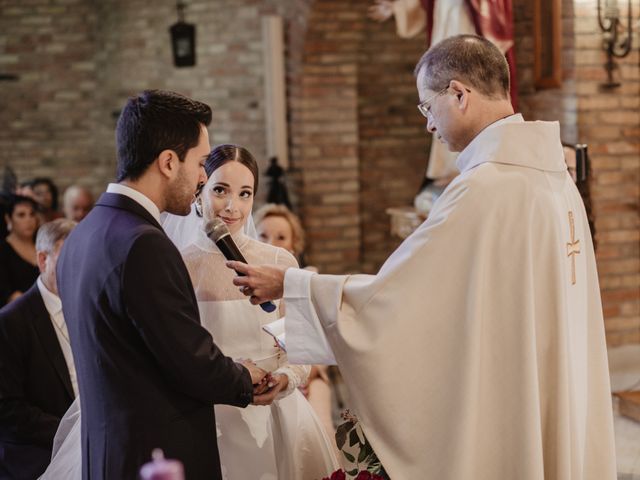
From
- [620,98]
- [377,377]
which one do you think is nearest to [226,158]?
[377,377]

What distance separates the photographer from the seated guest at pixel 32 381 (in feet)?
11.1

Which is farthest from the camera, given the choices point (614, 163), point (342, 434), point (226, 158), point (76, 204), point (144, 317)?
point (76, 204)

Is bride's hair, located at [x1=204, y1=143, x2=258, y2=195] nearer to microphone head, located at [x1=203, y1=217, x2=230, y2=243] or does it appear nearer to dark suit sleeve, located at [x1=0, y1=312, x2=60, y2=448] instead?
microphone head, located at [x1=203, y1=217, x2=230, y2=243]

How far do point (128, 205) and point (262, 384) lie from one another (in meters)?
0.74

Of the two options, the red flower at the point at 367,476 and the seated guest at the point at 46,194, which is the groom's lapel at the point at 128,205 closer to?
the red flower at the point at 367,476

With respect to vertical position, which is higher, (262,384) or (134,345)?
(134,345)

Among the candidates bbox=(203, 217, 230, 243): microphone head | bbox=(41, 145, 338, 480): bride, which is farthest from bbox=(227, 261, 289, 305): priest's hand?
bbox=(41, 145, 338, 480): bride

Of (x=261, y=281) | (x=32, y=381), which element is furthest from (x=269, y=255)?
(x=32, y=381)

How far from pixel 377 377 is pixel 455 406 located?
23 centimetres

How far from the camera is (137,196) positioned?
2299 millimetres

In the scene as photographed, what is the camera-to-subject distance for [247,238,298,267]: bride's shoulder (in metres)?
3.13

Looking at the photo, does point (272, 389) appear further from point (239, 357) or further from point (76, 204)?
point (76, 204)

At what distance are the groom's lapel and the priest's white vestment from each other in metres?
0.53

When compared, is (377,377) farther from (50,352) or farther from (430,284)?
(50,352)
